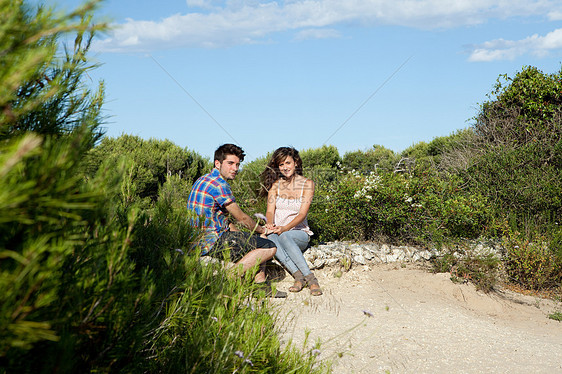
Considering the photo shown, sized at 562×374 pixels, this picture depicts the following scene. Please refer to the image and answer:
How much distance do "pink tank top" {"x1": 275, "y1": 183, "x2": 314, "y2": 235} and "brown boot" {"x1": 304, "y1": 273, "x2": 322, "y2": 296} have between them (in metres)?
0.76

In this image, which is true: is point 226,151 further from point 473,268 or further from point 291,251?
point 473,268

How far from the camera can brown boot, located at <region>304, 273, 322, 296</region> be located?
18.6ft

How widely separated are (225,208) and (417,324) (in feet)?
8.22

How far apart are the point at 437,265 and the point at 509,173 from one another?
3.55 meters

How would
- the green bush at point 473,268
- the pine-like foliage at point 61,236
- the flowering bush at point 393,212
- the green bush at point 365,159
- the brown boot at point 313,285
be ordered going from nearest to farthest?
the pine-like foliage at point 61,236, the brown boot at point 313,285, the green bush at point 473,268, the flowering bush at point 393,212, the green bush at point 365,159

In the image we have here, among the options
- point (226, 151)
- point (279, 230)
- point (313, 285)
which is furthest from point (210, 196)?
point (313, 285)

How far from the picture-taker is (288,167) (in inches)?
253

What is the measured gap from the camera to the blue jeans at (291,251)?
5.94 meters

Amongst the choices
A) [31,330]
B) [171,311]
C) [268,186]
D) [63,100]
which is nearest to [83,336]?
[31,330]

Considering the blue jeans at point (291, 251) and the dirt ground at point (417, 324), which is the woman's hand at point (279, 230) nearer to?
the blue jeans at point (291, 251)

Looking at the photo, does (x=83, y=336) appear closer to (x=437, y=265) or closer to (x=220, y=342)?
(x=220, y=342)

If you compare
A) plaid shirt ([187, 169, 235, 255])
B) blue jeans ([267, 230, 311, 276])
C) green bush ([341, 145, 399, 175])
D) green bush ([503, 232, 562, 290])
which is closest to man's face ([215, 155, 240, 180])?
plaid shirt ([187, 169, 235, 255])

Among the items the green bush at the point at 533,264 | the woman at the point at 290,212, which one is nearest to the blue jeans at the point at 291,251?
the woman at the point at 290,212

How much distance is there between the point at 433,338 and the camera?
4512 mm
